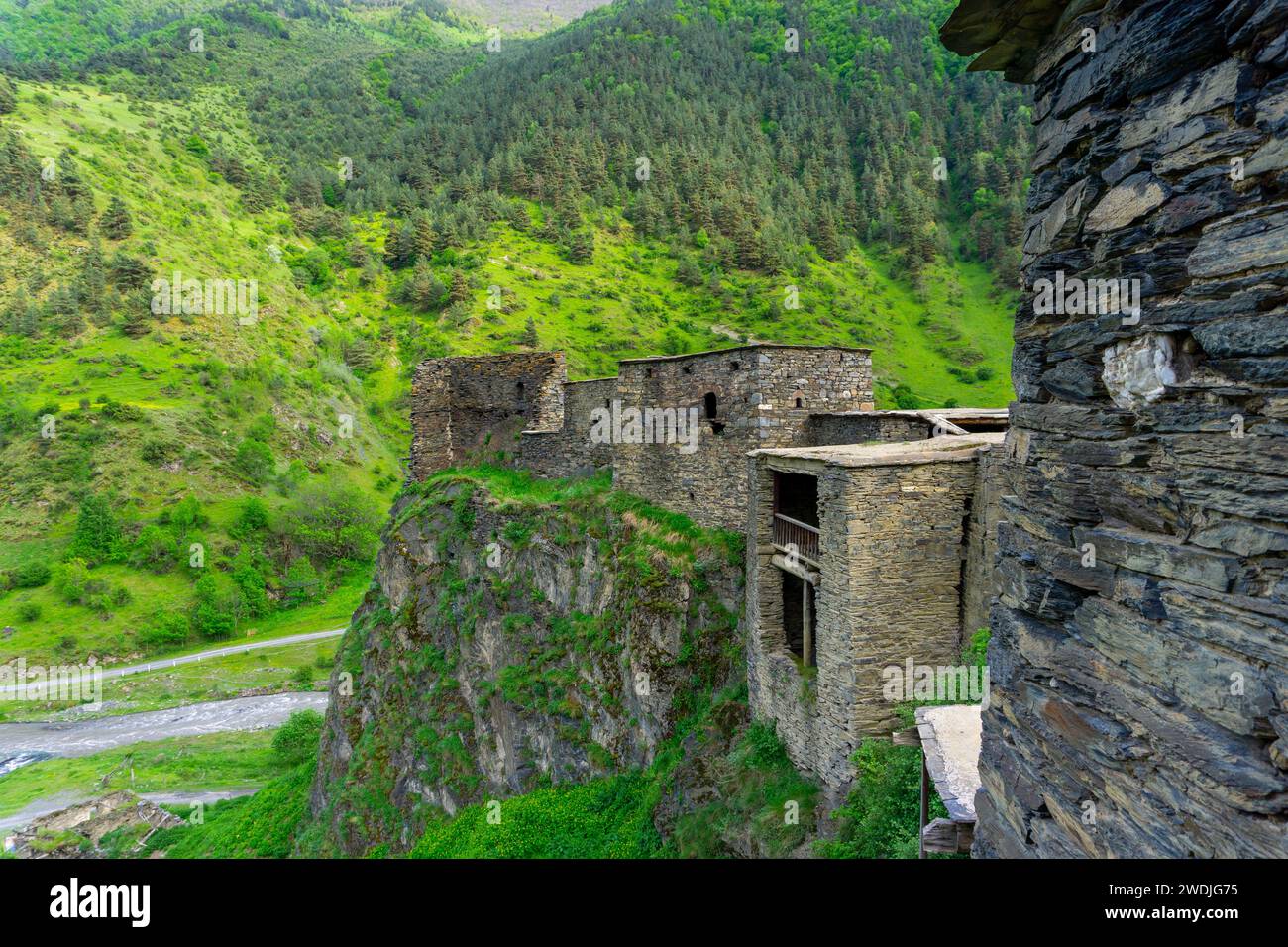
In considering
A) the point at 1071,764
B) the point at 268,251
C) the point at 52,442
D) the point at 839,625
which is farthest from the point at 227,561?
the point at 1071,764

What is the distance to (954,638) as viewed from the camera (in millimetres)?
9414

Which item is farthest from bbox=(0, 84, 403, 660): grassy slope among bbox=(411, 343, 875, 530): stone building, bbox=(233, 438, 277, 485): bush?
bbox=(411, 343, 875, 530): stone building

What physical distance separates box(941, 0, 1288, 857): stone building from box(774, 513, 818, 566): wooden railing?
6752 mm

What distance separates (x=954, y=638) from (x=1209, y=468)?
7.37 m

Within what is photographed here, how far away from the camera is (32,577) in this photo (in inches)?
2009

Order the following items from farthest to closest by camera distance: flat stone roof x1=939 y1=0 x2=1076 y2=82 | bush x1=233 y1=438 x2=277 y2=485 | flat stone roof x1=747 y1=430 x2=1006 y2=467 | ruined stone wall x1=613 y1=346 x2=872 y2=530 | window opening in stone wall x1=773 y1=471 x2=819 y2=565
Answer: bush x1=233 y1=438 x2=277 y2=485 < ruined stone wall x1=613 y1=346 x2=872 y2=530 < window opening in stone wall x1=773 y1=471 x2=819 y2=565 < flat stone roof x1=747 y1=430 x2=1006 y2=467 < flat stone roof x1=939 y1=0 x2=1076 y2=82

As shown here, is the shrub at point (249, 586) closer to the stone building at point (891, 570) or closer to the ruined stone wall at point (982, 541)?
the stone building at point (891, 570)

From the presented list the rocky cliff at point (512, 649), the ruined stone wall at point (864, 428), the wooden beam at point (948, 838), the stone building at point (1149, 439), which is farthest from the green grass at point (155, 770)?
the stone building at point (1149, 439)

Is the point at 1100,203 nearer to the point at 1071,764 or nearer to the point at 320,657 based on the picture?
the point at 1071,764

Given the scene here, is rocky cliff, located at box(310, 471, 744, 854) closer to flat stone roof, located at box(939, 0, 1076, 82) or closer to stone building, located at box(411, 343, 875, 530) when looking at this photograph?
stone building, located at box(411, 343, 875, 530)

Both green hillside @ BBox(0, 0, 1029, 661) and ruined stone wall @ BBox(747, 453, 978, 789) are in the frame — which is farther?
green hillside @ BBox(0, 0, 1029, 661)

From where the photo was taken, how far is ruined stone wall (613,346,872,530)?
14133 mm

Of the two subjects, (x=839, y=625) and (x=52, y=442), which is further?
(x=52, y=442)

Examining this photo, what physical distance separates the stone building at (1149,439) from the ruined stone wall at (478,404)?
19105 millimetres
